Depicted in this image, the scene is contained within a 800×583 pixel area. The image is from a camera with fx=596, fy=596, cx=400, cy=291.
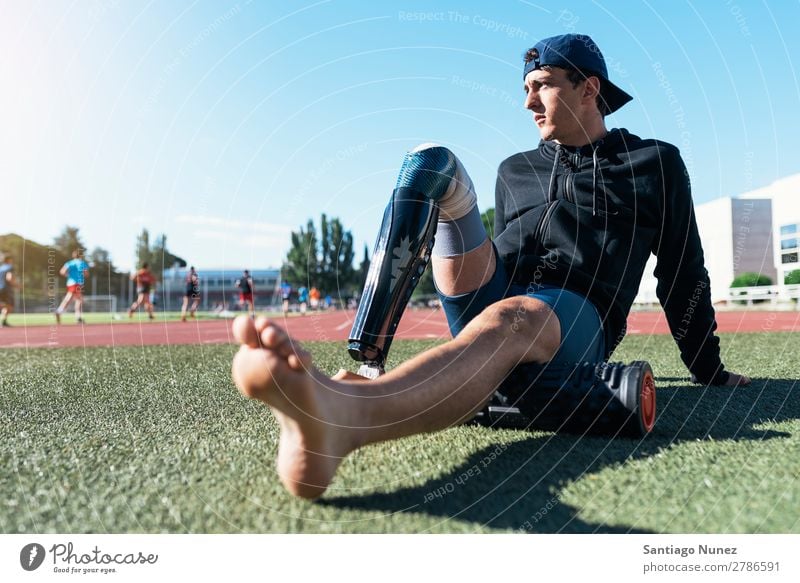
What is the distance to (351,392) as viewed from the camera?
3.72ft

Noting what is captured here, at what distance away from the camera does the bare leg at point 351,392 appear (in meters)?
1.03

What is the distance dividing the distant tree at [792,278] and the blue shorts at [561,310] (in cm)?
97

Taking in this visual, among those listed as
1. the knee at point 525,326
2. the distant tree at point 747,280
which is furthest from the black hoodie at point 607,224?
the distant tree at point 747,280

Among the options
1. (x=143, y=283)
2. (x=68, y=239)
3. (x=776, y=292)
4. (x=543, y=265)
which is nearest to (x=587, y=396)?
(x=543, y=265)

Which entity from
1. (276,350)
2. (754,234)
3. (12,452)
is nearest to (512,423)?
(276,350)

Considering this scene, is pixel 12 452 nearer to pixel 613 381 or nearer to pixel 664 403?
pixel 613 381

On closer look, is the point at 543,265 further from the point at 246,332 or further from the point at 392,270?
the point at 246,332

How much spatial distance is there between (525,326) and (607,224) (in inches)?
25.1

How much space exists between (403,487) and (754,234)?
7.73 feet

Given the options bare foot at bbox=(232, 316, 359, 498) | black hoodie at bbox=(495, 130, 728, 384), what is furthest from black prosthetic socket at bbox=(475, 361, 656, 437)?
bare foot at bbox=(232, 316, 359, 498)

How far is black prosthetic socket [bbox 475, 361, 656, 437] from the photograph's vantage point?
1.57 metres

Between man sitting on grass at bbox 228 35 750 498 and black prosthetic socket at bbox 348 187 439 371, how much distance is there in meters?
0.02

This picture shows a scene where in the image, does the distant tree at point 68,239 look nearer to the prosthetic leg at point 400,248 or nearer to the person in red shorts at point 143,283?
the prosthetic leg at point 400,248
